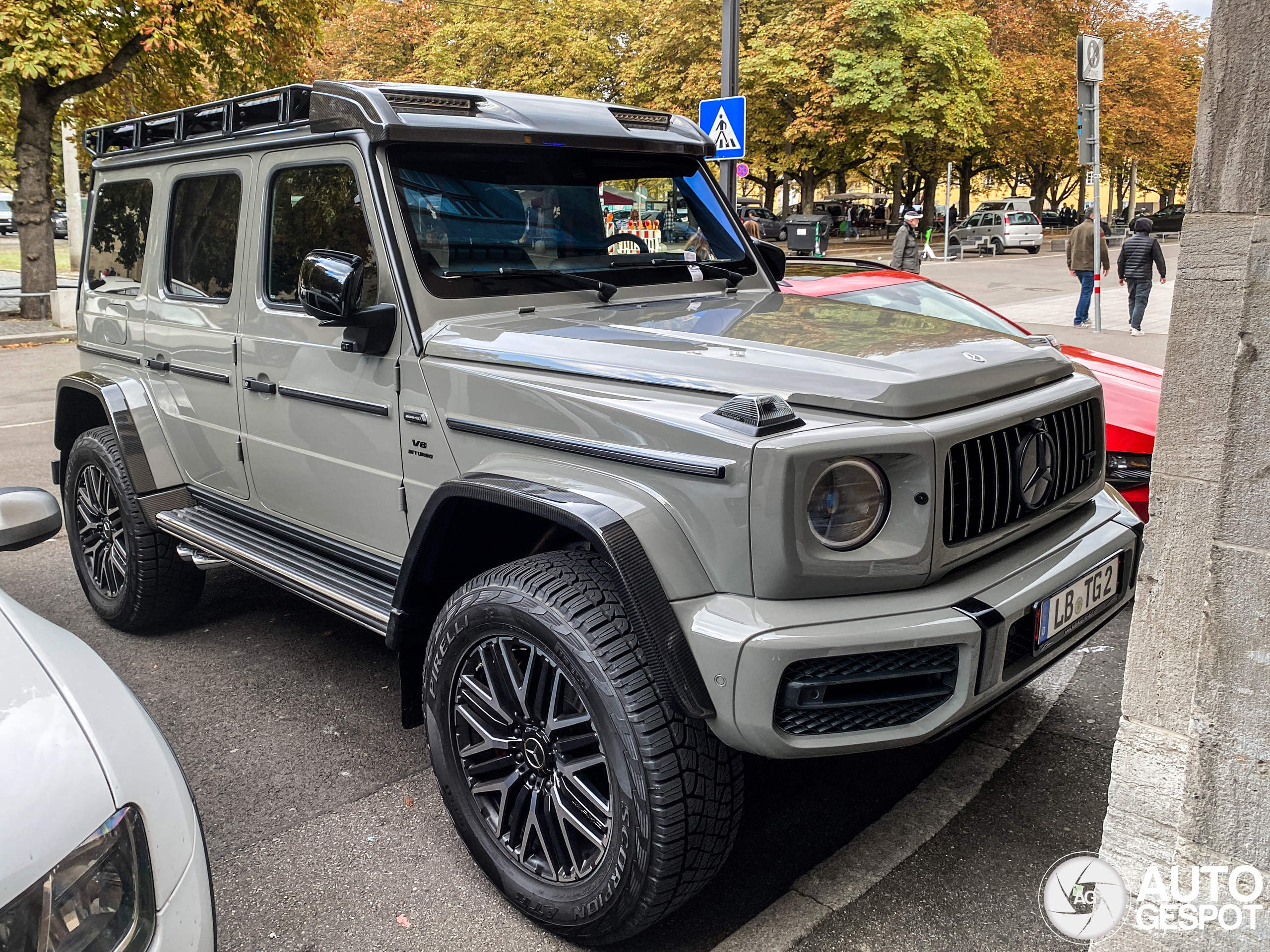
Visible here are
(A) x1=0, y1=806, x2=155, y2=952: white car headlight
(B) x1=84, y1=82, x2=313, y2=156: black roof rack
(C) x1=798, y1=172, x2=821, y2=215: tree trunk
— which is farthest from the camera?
(C) x1=798, y1=172, x2=821, y2=215: tree trunk

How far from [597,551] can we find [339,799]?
1426 millimetres

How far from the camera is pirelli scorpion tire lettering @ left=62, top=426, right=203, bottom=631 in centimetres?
440

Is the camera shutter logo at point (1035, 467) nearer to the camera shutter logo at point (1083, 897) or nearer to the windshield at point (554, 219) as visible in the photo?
the camera shutter logo at point (1083, 897)

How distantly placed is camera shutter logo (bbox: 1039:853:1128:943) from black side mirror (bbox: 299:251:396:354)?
Answer: 2371 millimetres

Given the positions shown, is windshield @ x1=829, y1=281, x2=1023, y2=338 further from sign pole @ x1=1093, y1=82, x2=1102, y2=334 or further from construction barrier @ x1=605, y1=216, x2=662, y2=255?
sign pole @ x1=1093, y1=82, x2=1102, y2=334

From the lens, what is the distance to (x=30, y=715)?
75.1 inches

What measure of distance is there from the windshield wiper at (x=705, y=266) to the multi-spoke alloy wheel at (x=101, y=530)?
8.23 feet

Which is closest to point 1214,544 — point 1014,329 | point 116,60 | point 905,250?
point 1014,329

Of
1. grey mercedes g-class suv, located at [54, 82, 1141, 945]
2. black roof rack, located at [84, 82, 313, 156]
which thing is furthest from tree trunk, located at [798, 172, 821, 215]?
grey mercedes g-class suv, located at [54, 82, 1141, 945]

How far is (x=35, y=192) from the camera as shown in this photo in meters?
16.3

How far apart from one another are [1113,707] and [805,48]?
35666mm

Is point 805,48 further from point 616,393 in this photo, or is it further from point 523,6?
point 616,393

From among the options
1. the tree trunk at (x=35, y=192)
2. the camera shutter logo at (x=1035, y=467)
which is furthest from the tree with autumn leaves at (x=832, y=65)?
the camera shutter logo at (x=1035, y=467)

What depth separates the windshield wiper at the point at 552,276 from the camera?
336 cm
